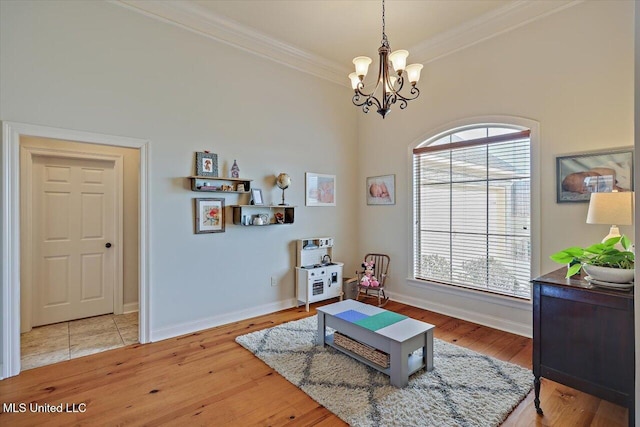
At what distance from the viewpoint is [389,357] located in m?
2.58

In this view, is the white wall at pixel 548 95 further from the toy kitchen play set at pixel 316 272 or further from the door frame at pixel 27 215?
the door frame at pixel 27 215

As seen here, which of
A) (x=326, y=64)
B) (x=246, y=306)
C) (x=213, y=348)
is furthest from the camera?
(x=326, y=64)

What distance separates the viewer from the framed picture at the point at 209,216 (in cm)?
360

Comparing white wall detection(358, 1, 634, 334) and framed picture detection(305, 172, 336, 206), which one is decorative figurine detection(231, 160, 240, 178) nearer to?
framed picture detection(305, 172, 336, 206)

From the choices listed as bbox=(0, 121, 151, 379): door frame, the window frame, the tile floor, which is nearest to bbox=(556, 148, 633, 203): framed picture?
the window frame

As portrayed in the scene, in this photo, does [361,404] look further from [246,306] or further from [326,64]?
[326,64]

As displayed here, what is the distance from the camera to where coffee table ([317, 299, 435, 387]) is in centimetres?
245

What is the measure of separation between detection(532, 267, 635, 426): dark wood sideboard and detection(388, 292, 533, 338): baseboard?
4.67 feet

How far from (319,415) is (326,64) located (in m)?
4.33

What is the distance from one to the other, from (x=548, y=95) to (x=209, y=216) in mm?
3849

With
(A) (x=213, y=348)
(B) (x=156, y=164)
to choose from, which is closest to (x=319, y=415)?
(A) (x=213, y=348)

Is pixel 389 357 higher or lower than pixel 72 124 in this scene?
lower

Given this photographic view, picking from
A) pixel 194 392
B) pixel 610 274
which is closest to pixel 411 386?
pixel 610 274

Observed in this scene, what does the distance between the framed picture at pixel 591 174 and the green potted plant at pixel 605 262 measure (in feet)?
3.13
